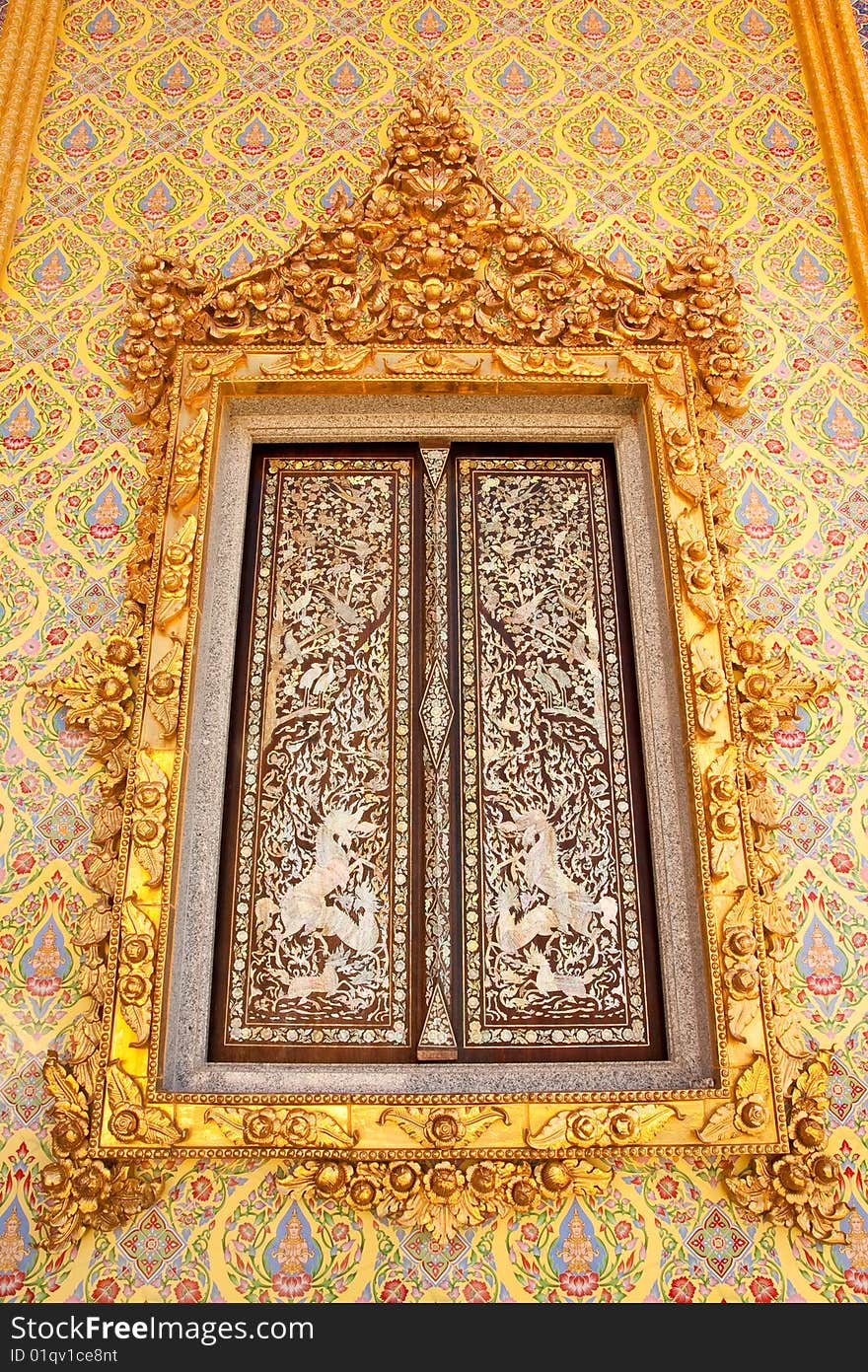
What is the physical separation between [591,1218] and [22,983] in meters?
1.65

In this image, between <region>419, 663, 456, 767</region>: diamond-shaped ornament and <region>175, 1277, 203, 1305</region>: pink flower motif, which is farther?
<region>419, 663, 456, 767</region>: diamond-shaped ornament

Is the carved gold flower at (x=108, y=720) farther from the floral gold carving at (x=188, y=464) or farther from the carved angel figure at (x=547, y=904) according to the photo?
the carved angel figure at (x=547, y=904)

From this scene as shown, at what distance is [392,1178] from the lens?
2852mm

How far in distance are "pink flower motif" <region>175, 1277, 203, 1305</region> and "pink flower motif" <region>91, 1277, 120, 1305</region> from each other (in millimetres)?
151

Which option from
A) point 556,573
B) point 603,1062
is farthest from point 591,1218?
point 556,573

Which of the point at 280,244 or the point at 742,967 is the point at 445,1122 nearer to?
the point at 742,967

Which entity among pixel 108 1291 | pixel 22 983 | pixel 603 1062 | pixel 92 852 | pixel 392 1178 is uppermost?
pixel 92 852

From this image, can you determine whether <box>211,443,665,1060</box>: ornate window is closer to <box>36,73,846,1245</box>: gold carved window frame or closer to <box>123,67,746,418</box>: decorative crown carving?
<box>36,73,846,1245</box>: gold carved window frame

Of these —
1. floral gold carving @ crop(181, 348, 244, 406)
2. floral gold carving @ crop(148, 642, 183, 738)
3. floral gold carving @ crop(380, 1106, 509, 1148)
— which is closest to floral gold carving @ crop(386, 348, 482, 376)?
floral gold carving @ crop(181, 348, 244, 406)

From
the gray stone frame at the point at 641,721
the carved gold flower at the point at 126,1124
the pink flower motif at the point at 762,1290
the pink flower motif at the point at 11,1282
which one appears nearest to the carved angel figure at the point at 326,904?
the gray stone frame at the point at 641,721

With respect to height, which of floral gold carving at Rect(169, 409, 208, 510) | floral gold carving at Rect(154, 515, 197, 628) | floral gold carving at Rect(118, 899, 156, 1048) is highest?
floral gold carving at Rect(169, 409, 208, 510)

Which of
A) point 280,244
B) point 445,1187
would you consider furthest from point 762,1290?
point 280,244

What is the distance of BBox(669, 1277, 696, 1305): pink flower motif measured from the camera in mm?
2779

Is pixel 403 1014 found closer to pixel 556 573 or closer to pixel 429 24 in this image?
pixel 556 573
